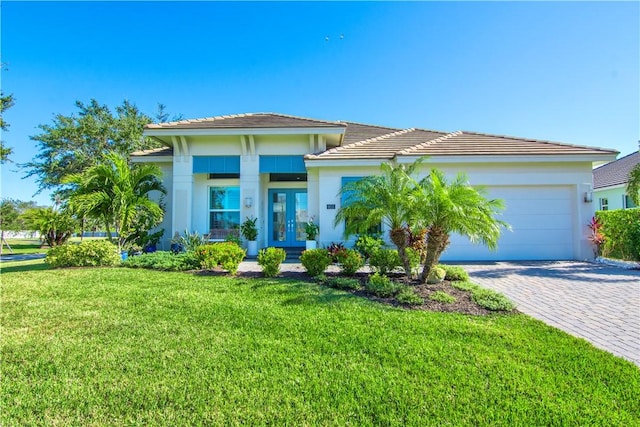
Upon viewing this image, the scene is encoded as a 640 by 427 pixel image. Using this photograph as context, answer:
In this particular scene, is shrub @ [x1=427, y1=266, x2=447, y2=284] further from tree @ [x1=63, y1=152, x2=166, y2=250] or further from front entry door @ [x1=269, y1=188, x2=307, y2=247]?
tree @ [x1=63, y1=152, x2=166, y2=250]

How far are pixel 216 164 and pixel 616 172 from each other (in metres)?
28.0

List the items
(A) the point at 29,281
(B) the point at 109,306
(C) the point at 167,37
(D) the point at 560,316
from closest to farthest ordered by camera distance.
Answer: (D) the point at 560,316
(B) the point at 109,306
(A) the point at 29,281
(C) the point at 167,37

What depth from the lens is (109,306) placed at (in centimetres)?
542

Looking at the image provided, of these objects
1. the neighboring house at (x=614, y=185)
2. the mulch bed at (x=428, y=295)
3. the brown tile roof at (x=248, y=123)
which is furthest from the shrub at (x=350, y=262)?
the neighboring house at (x=614, y=185)

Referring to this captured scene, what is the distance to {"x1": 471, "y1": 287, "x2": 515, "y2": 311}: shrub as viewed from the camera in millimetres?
5227

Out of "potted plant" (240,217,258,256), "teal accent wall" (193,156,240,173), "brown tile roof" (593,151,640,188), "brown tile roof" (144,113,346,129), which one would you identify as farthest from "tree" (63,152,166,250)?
"brown tile roof" (593,151,640,188)

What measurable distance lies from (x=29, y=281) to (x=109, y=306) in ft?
13.0

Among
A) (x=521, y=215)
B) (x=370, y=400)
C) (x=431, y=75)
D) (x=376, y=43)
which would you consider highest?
(x=376, y=43)

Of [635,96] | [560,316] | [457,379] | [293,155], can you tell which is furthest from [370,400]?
[635,96]

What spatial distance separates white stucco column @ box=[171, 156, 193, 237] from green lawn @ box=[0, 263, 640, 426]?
7.43 m

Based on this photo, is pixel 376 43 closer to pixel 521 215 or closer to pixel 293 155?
pixel 293 155

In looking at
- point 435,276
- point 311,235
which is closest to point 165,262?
point 311,235

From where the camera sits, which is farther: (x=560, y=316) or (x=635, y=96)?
(x=635, y=96)

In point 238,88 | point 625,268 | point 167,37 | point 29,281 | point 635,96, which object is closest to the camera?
point 29,281
